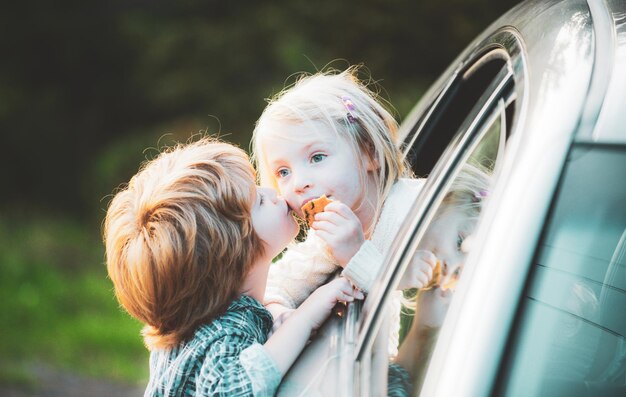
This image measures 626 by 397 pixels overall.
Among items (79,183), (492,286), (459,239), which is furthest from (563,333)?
(79,183)

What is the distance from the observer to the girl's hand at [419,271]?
60.9 inches

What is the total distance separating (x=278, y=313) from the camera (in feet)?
7.11

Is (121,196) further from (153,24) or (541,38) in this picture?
(153,24)

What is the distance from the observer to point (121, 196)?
2.18 m

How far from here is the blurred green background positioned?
8.27 metres

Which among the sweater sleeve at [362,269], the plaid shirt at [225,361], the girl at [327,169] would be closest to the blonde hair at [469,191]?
the sweater sleeve at [362,269]

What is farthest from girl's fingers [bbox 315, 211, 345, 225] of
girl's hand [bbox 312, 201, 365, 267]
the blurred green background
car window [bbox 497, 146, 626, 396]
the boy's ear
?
the blurred green background

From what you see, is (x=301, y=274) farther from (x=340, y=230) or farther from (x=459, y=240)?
(x=459, y=240)

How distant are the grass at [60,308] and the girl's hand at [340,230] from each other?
11.0ft

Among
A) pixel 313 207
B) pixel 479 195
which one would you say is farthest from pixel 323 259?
pixel 479 195

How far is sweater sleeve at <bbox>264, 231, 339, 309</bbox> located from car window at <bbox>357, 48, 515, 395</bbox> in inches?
15.9

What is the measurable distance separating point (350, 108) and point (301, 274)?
0.50 meters

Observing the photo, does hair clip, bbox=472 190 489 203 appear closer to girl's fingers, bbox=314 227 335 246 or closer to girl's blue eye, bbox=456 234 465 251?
girl's blue eye, bbox=456 234 465 251

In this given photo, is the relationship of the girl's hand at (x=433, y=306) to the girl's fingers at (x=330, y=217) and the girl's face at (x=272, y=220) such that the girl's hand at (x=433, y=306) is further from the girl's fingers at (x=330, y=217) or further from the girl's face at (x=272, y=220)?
the girl's face at (x=272, y=220)
